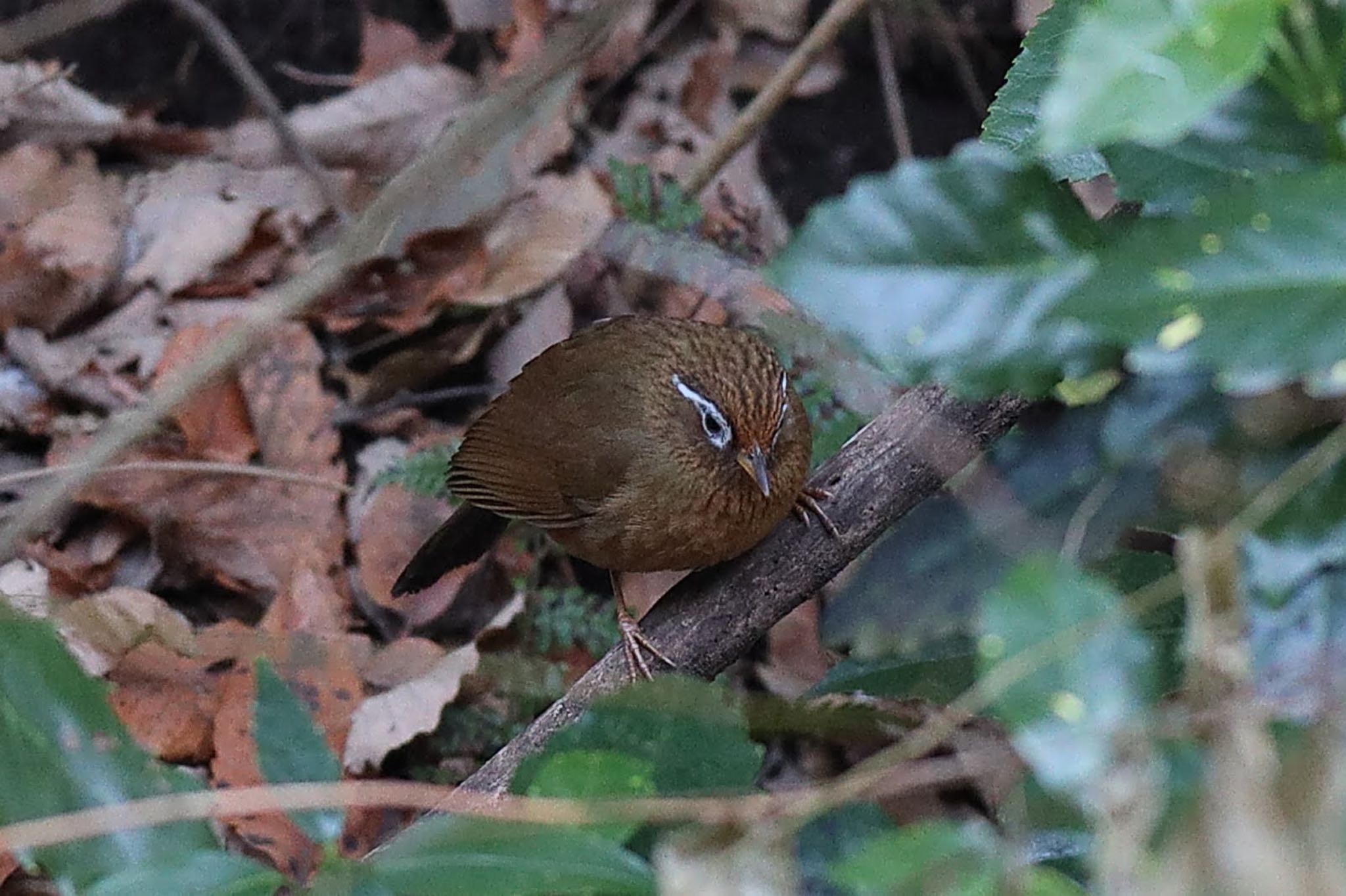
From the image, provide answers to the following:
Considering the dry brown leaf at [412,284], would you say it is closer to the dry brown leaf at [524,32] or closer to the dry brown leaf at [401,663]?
the dry brown leaf at [524,32]

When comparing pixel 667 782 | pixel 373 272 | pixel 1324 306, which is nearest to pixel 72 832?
pixel 667 782

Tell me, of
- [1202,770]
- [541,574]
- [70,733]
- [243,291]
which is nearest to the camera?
[1202,770]

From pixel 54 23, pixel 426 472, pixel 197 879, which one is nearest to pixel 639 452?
pixel 426 472

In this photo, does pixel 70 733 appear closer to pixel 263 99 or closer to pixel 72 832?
pixel 72 832

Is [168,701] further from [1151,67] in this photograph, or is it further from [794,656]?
[1151,67]

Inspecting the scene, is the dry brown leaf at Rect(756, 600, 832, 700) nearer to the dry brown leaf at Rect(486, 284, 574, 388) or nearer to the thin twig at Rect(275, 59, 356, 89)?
the dry brown leaf at Rect(486, 284, 574, 388)

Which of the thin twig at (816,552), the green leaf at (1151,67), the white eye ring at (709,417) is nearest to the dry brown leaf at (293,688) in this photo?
the thin twig at (816,552)
